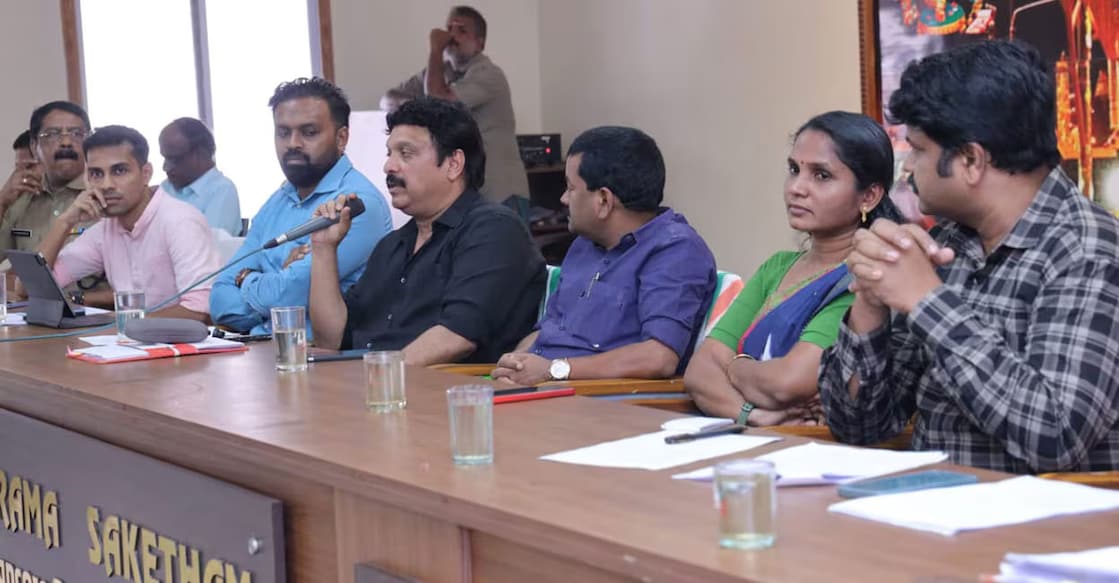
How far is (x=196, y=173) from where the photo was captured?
19.3ft

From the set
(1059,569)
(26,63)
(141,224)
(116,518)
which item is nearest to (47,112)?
(26,63)

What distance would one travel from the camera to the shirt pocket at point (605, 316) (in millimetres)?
3127

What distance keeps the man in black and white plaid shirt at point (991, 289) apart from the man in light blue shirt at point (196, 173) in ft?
13.0

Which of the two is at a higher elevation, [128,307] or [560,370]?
[128,307]

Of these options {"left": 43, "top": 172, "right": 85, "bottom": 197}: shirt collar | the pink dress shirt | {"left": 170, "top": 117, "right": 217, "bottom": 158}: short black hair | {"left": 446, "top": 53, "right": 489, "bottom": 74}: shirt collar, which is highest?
{"left": 446, "top": 53, "right": 489, "bottom": 74}: shirt collar

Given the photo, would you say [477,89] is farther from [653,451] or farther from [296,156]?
[653,451]

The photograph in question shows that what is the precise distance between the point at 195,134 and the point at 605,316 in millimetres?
3300

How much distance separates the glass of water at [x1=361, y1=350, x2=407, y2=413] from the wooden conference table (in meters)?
0.04

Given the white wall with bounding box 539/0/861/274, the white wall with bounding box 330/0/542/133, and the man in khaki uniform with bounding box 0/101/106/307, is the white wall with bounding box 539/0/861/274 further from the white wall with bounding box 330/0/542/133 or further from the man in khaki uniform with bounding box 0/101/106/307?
the man in khaki uniform with bounding box 0/101/106/307

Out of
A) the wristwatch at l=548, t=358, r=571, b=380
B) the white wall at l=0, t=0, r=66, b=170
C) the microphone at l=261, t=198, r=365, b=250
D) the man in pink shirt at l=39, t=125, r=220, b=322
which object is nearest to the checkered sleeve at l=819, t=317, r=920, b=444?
the wristwatch at l=548, t=358, r=571, b=380

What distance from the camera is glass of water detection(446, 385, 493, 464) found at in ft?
5.42

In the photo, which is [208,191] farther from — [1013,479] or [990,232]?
[1013,479]

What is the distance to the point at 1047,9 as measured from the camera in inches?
195

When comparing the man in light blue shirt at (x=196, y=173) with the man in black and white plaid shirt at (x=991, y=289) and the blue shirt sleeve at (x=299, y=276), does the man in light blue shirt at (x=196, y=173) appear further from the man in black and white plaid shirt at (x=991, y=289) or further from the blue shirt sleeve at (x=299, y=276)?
the man in black and white plaid shirt at (x=991, y=289)
